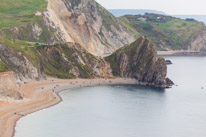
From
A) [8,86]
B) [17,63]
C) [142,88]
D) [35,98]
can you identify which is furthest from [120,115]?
[142,88]

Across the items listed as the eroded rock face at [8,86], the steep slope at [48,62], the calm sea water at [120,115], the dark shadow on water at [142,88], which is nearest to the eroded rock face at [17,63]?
the steep slope at [48,62]

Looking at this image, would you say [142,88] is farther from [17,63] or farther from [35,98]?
[35,98]

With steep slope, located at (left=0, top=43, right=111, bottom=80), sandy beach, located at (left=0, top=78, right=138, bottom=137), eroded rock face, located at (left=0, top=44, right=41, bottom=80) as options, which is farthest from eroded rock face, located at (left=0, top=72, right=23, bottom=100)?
steep slope, located at (left=0, top=43, right=111, bottom=80)

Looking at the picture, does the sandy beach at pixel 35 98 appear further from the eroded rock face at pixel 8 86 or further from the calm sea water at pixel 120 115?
the calm sea water at pixel 120 115

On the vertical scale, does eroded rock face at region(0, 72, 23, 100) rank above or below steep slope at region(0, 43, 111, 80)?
below

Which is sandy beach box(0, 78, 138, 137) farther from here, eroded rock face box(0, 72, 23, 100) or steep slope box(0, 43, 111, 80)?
steep slope box(0, 43, 111, 80)

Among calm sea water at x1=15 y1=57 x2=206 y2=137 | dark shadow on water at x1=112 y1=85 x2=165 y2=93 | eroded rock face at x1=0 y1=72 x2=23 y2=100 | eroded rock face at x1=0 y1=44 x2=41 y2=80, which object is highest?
eroded rock face at x1=0 y1=44 x2=41 y2=80

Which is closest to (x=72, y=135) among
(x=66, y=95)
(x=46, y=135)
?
(x=46, y=135)
